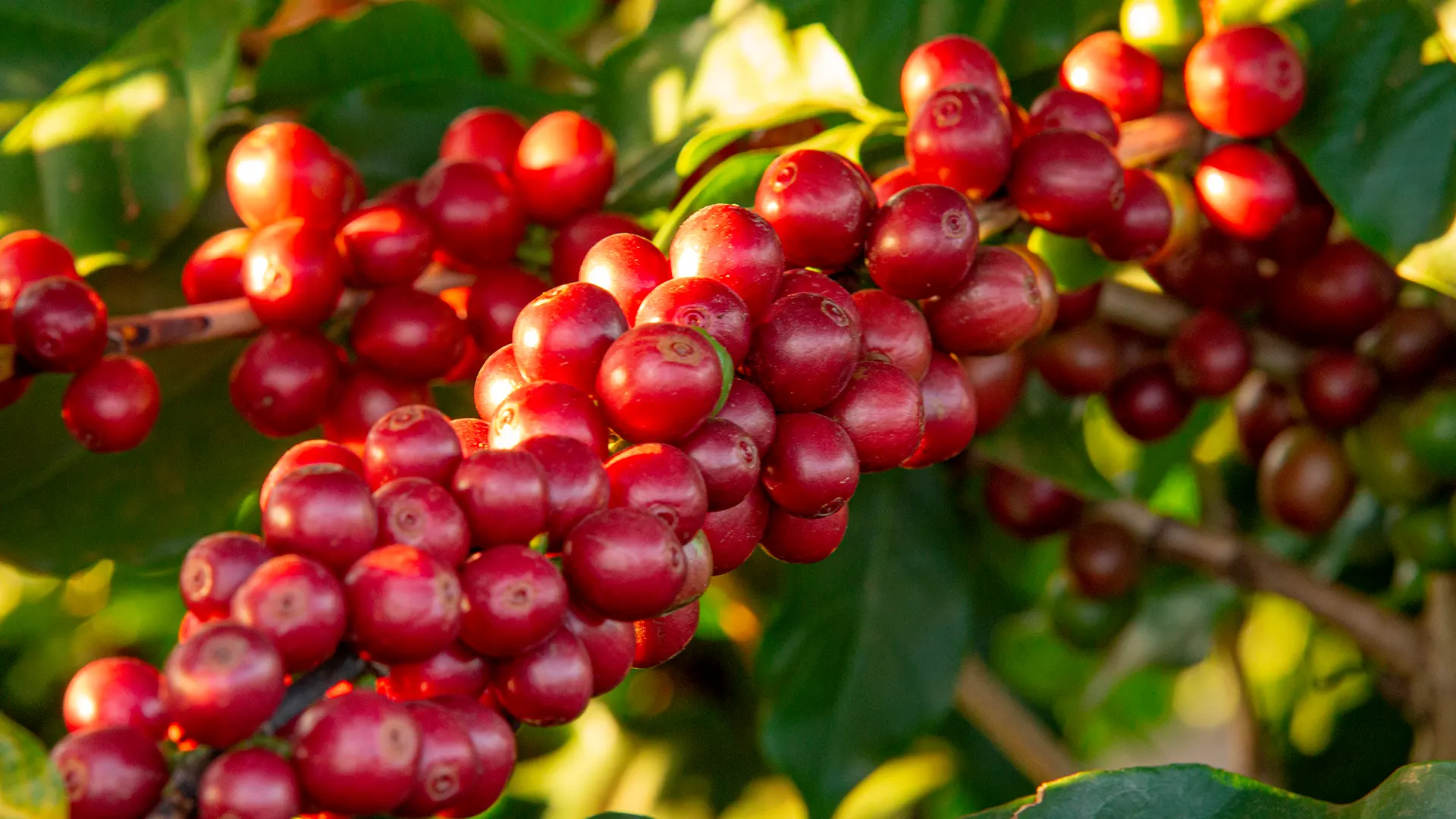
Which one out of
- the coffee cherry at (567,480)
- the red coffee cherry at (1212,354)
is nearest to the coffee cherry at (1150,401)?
the red coffee cherry at (1212,354)

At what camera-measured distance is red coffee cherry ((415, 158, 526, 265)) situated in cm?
55

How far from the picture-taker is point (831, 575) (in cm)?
82

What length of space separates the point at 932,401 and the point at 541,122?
0.24 meters

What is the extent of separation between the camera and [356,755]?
0.29 metres

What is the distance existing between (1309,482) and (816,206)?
476mm

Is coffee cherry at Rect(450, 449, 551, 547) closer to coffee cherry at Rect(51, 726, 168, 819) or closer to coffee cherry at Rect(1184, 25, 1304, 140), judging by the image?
coffee cherry at Rect(51, 726, 168, 819)

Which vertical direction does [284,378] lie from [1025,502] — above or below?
above

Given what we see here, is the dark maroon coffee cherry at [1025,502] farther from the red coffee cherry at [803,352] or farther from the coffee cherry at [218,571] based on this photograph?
the coffee cherry at [218,571]

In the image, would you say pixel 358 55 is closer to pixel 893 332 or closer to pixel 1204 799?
pixel 893 332

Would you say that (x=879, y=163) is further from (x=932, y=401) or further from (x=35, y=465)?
(x=35, y=465)

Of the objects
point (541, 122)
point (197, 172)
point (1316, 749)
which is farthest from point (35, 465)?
point (1316, 749)

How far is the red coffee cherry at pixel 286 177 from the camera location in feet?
1.75

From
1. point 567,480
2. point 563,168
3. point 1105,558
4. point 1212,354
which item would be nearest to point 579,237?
point 563,168

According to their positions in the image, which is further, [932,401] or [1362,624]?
[1362,624]
